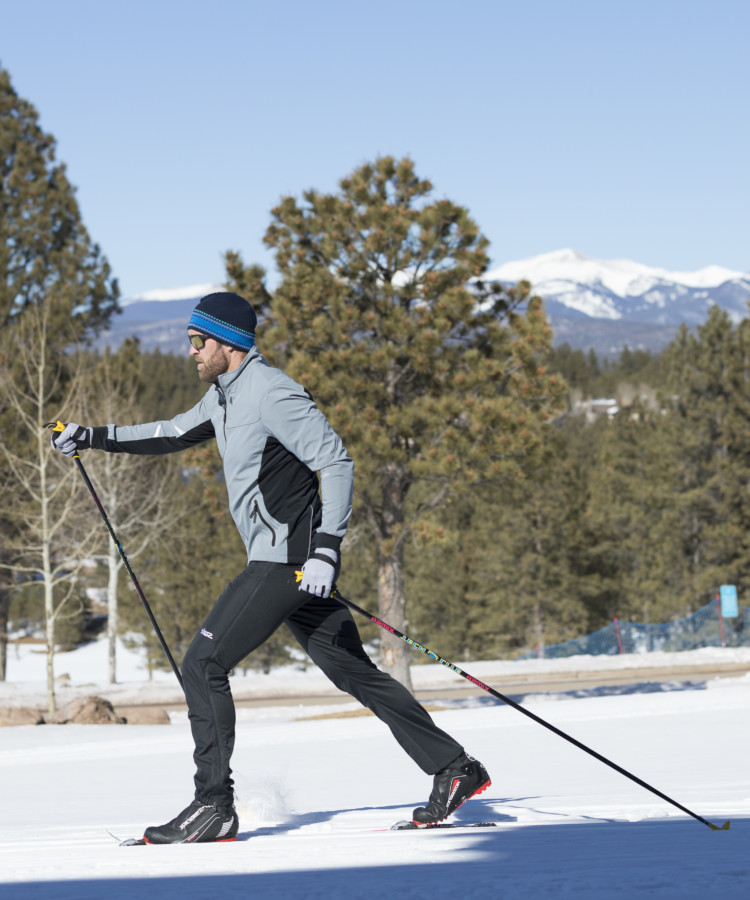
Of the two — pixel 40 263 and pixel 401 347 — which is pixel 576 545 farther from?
pixel 401 347

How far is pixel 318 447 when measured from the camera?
397 cm

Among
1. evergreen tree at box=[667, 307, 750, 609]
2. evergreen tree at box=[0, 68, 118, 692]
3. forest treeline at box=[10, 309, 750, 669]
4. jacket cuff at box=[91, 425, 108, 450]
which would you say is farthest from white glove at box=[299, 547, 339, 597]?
evergreen tree at box=[667, 307, 750, 609]

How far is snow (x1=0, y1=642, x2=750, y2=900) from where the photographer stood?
2.95 metres

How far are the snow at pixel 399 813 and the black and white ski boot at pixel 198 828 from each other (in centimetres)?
10

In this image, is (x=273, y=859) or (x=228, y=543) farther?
(x=228, y=543)

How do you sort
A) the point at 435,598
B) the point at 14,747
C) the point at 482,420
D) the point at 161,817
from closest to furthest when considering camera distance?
the point at 161,817
the point at 14,747
the point at 482,420
the point at 435,598

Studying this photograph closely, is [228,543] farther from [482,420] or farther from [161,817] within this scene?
[161,817]

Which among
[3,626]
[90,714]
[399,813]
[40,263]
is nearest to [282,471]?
[399,813]

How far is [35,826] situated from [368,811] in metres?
1.45

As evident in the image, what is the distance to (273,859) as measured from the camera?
3.33 meters

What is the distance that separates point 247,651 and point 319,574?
409 millimetres

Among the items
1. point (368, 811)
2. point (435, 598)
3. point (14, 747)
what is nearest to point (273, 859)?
point (368, 811)

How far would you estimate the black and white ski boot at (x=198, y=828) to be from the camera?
387cm

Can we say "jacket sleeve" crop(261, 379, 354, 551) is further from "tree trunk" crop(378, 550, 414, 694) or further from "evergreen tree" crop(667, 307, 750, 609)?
"evergreen tree" crop(667, 307, 750, 609)
